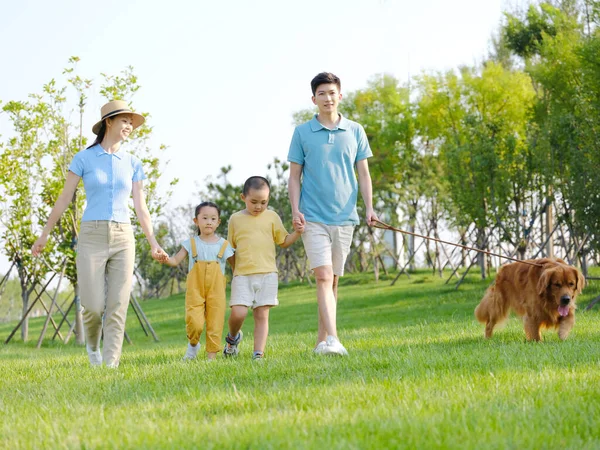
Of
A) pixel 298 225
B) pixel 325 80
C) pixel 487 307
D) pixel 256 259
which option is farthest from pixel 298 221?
pixel 487 307

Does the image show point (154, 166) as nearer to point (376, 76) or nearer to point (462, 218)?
point (462, 218)

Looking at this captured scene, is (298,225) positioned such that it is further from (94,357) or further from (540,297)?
(540,297)

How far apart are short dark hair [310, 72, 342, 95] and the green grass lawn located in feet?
7.63

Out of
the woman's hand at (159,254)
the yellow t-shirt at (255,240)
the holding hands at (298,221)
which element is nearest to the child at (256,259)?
the yellow t-shirt at (255,240)

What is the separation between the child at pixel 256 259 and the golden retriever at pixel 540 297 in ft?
7.87

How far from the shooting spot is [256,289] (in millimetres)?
7082

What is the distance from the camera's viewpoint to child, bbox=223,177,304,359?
702 centimetres

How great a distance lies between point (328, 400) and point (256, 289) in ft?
9.79

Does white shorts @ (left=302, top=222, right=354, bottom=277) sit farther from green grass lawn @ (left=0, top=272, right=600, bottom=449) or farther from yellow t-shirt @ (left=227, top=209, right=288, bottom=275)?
green grass lawn @ (left=0, top=272, right=600, bottom=449)

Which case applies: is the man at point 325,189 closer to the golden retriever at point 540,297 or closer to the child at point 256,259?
the child at point 256,259

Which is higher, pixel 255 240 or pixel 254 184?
pixel 254 184

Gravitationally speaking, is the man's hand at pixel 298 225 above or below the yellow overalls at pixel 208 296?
above

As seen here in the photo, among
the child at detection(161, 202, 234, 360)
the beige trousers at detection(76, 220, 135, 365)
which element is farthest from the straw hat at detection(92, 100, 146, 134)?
the child at detection(161, 202, 234, 360)

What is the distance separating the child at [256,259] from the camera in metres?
7.02
